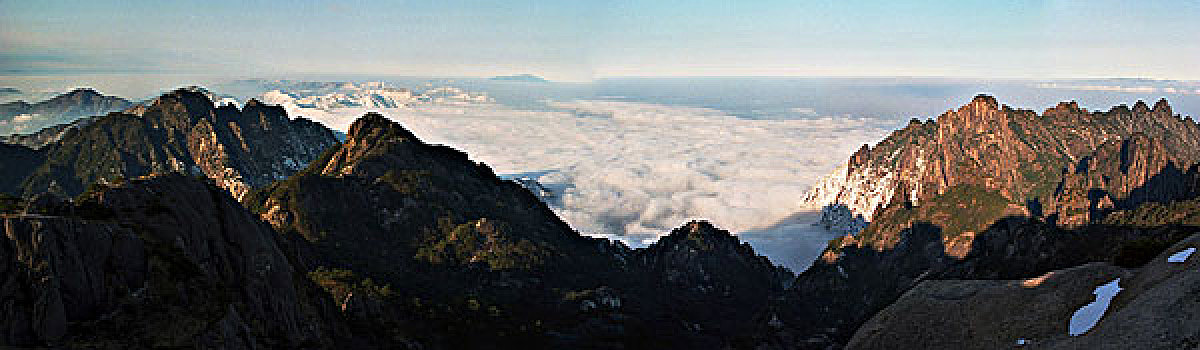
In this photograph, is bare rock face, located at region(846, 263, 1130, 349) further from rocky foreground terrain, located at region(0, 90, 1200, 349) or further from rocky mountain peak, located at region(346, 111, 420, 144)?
rocky mountain peak, located at region(346, 111, 420, 144)

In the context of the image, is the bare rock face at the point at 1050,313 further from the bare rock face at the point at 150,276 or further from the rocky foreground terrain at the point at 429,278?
the bare rock face at the point at 150,276

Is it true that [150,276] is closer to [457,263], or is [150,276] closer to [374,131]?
[457,263]

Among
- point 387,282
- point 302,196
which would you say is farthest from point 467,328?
point 302,196

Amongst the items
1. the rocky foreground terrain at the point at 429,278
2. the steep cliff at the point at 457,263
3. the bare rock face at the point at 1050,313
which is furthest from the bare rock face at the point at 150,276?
the bare rock face at the point at 1050,313

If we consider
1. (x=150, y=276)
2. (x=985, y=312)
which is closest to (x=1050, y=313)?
(x=985, y=312)

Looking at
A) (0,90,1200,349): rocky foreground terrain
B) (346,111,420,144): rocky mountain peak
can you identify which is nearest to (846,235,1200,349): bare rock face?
(0,90,1200,349): rocky foreground terrain

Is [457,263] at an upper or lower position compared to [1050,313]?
lower

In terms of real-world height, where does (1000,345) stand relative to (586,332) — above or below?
above

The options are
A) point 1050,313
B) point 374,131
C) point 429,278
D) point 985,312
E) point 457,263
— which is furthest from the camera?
point 374,131

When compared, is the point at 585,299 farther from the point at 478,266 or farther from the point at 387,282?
the point at 387,282
